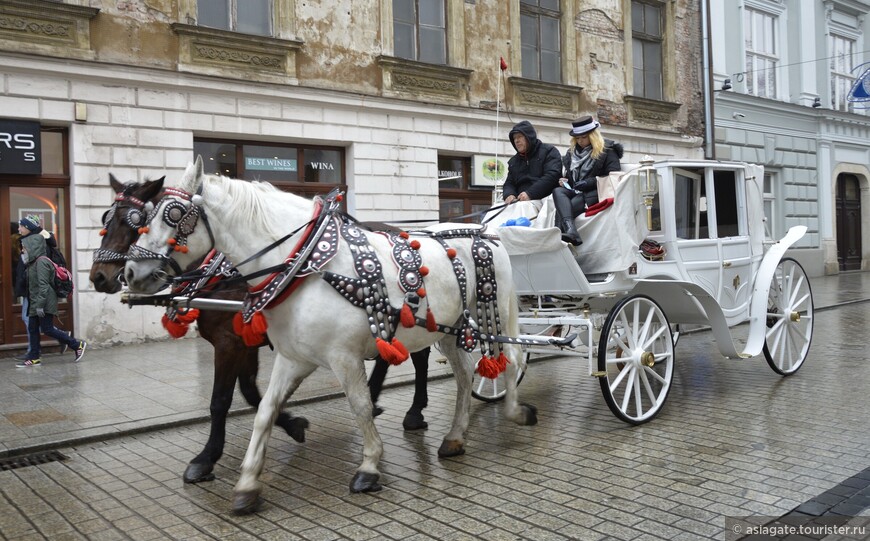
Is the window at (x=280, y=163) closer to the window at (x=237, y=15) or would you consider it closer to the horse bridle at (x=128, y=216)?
the window at (x=237, y=15)

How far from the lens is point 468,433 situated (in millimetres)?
5578

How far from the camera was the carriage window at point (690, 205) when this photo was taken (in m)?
6.54

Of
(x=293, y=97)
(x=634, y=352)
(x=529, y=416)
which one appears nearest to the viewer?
(x=529, y=416)

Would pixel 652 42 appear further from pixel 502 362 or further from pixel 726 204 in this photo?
pixel 502 362

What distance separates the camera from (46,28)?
10.3m

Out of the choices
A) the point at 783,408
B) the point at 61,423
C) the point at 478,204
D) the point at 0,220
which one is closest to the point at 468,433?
the point at 783,408

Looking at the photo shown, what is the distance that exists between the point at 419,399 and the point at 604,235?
194 centimetres

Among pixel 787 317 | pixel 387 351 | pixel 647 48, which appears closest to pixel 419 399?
pixel 387 351

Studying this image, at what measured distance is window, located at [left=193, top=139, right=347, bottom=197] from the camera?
12000 millimetres

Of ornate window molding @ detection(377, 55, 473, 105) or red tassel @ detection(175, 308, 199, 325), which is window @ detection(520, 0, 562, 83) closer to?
ornate window molding @ detection(377, 55, 473, 105)

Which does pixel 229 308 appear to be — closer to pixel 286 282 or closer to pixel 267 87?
pixel 286 282

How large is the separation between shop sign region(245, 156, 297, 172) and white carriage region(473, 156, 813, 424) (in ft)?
22.6

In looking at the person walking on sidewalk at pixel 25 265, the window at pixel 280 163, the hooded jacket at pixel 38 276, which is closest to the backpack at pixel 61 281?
the hooded jacket at pixel 38 276

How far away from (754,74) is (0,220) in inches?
742
